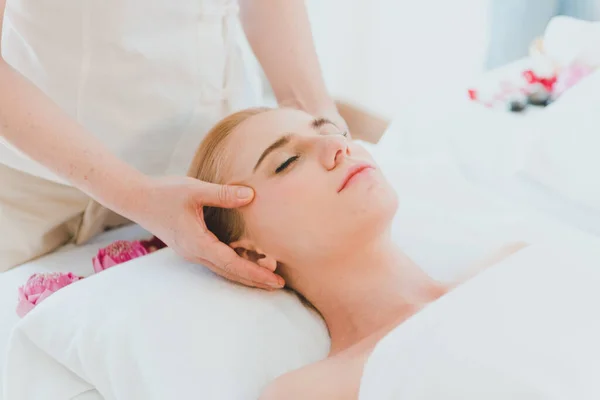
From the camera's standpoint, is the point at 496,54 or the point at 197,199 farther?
the point at 496,54

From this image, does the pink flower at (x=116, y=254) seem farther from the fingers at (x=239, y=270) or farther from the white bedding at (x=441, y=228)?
the fingers at (x=239, y=270)

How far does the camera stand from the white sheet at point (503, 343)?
762 mm

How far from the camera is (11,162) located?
128 cm

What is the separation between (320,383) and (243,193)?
31 centimetres

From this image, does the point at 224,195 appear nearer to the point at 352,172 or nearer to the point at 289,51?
the point at 352,172

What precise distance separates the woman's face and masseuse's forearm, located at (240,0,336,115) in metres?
0.34

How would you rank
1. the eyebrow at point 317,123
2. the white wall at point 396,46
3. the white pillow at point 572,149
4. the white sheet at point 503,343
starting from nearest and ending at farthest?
the white sheet at point 503,343 < the eyebrow at point 317,123 < the white pillow at point 572,149 < the white wall at point 396,46

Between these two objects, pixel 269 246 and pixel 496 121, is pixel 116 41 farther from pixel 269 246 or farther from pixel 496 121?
pixel 496 121

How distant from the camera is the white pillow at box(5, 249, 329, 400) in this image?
0.96 m

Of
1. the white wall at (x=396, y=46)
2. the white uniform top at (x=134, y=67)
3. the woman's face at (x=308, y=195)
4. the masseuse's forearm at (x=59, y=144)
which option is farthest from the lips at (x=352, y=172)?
the white wall at (x=396, y=46)

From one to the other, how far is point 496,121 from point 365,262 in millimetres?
743

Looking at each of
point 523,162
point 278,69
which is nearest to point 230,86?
point 278,69

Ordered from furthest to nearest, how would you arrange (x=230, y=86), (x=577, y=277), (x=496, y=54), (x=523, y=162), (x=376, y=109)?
(x=376, y=109)
(x=496, y=54)
(x=523, y=162)
(x=230, y=86)
(x=577, y=277)

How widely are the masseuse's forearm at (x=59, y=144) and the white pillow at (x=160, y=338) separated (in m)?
0.14
